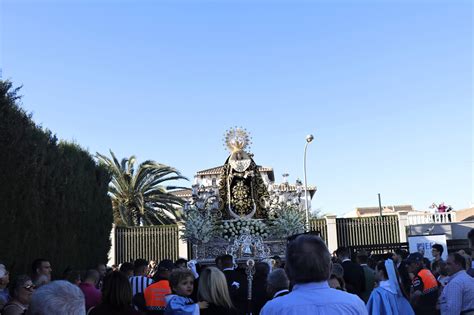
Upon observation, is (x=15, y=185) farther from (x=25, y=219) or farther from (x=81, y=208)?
(x=81, y=208)

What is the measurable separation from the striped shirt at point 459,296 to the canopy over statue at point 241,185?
16.1m

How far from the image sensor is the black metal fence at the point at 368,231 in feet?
82.2

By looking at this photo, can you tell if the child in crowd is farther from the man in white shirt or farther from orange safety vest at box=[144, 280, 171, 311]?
the man in white shirt

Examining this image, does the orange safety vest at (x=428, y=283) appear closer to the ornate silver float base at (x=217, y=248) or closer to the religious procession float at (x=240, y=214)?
the religious procession float at (x=240, y=214)

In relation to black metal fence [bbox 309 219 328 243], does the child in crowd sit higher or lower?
lower

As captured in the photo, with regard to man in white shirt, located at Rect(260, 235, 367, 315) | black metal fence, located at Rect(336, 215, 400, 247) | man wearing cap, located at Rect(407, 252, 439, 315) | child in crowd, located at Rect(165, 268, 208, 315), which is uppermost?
black metal fence, located at Rect(336, 215, 400, 247)

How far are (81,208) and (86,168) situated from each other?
2636mm

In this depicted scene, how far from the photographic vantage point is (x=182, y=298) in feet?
16.0

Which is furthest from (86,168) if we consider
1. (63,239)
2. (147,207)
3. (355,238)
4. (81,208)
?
(355,238)

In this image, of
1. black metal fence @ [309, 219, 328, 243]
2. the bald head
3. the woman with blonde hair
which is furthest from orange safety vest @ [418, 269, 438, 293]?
black metal fence @ [309, 219, 328, 243]

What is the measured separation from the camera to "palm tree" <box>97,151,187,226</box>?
93.7 feet

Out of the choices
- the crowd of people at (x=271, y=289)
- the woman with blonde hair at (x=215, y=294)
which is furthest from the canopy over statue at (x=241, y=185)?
the woman with blonde hair at (x=215, y=294)

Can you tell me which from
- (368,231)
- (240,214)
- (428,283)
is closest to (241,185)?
(240,214)

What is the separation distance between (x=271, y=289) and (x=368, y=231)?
815 inches
